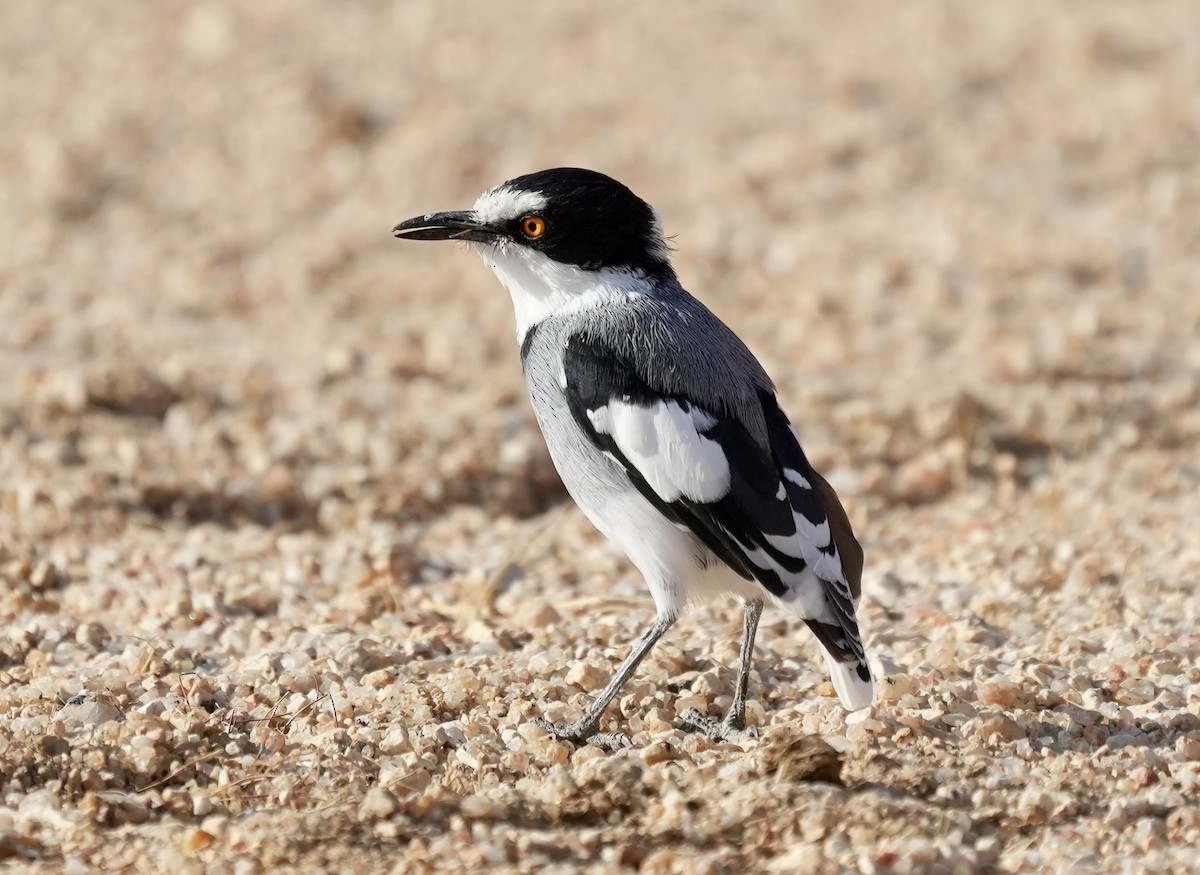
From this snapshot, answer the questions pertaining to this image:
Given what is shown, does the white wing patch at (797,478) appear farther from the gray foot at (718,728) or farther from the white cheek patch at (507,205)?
the white cheek patch at (507,205)

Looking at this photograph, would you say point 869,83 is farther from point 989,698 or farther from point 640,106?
point 989,698

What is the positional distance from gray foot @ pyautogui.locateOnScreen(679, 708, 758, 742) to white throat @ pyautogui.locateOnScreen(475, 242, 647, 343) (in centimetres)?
134

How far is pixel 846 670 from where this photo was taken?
4395 mm

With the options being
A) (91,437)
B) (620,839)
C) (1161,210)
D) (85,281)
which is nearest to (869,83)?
(1161,210)

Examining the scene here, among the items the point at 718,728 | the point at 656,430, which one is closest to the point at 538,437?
the point at 656,430

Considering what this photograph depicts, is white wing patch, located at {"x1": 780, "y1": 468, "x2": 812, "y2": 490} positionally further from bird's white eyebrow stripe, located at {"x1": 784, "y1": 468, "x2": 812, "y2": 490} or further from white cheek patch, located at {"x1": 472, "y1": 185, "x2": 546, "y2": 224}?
white cheek patch, located at {"x1": 472, "y1": 185, "x2": 546, "y2": 224}

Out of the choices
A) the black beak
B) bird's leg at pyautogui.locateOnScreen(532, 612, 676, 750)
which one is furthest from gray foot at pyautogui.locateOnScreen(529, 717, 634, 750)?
the black beak

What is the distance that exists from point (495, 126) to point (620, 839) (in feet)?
27.0

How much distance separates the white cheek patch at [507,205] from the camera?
201 inches

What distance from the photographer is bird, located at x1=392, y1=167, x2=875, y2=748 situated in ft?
14.6

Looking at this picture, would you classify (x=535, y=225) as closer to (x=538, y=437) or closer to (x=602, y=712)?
(x=602, y=712)

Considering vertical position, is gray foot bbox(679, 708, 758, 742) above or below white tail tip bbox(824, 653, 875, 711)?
below

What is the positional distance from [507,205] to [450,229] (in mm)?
215

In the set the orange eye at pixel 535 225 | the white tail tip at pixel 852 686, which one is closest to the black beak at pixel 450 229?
the orange eye at pixel 535 225
